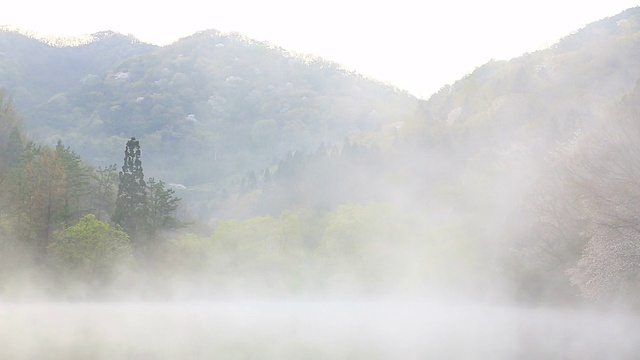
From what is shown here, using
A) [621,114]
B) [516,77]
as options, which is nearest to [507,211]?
[621,114]

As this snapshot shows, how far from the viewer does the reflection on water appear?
113ft

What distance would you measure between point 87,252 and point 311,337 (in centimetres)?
4602

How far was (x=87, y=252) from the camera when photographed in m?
82.2

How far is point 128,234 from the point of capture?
95688 millimetres

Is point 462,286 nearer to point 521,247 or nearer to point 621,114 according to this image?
point 521,247

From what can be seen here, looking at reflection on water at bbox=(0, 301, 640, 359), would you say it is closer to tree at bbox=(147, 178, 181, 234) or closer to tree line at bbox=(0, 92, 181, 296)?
tree line at bbox=(0, 92, 181, 296)

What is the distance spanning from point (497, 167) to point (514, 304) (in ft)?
80.8

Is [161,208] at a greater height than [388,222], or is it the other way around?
[161,208]

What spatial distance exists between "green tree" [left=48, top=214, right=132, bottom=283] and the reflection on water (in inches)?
602

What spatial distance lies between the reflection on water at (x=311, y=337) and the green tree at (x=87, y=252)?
602 inches

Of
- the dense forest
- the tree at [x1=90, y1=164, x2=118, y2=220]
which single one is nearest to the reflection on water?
the dense forest

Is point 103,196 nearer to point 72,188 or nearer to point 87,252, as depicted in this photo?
point 72,188

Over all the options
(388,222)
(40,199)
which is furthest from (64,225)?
(388,222)

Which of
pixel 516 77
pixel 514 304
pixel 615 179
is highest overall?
pixel 516 77
